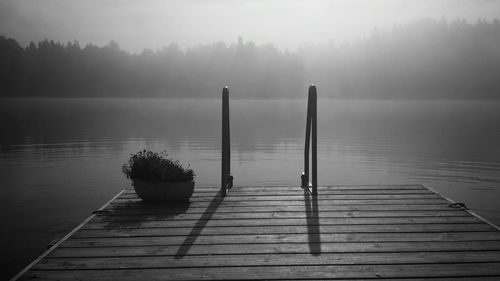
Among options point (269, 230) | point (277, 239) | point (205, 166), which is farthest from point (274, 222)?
point (205, 166)

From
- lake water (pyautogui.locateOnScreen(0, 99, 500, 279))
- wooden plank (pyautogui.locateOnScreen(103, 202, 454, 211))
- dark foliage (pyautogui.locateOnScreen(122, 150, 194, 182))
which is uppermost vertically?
dark foliage (pyautogui.locateOnScreen(122, 150, 194, 182))

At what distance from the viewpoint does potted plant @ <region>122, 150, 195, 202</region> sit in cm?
765

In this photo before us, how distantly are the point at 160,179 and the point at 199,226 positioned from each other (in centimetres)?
145

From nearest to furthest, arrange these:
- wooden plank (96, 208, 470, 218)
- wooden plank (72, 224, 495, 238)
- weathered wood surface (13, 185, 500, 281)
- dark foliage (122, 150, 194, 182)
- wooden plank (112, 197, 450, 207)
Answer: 1. weathered wood surface (13, 185, 500, 281)
2. wooden plank (72, 224, 495, 238)
3. wooden plank (96, 208, 470, 218)
4. dark foliage (122, 150, 194, 182)
5. wooden plank (112, 197, 450, 207)

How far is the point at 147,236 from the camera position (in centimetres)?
612

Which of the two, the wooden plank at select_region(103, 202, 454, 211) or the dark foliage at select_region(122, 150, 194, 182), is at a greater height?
the dark foliage at select_region(122, 150, 194, 182)

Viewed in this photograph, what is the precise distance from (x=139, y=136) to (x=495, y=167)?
2294cm

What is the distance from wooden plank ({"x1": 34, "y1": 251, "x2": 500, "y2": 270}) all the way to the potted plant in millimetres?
2392

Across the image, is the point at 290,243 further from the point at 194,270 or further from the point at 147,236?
the point at 147,236

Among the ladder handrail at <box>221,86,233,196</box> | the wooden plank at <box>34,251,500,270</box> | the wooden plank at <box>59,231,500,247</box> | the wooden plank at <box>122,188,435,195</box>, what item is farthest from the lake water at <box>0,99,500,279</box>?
the ladder handrail at <box>221,86,233,196</box>

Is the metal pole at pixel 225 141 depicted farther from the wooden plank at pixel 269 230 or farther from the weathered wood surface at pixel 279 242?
the wooden plank at pixel 269 230

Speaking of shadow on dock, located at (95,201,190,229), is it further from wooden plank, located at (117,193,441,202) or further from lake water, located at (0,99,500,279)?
lake water, located at (0,99,500,279)

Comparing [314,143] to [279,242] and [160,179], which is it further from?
[279,242]

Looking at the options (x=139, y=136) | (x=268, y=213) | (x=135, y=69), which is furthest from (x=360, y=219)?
(x=135, y=69)
